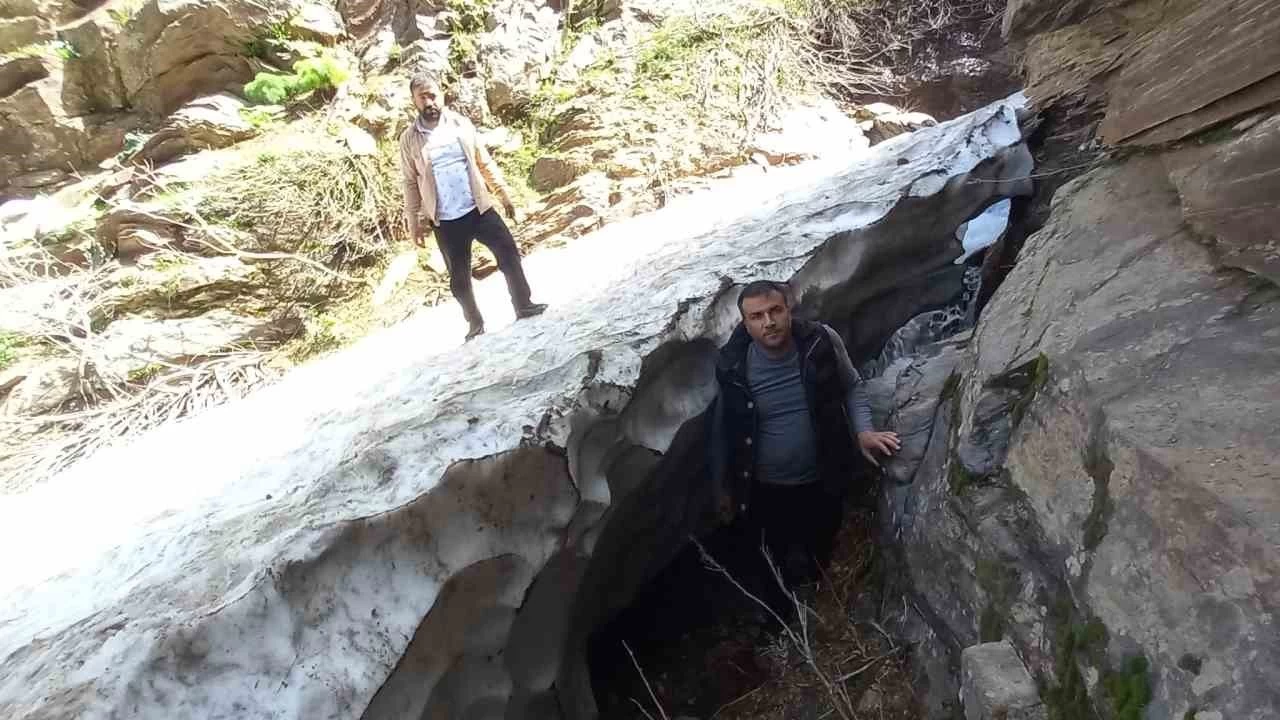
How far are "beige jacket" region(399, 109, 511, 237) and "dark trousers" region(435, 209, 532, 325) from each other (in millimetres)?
79

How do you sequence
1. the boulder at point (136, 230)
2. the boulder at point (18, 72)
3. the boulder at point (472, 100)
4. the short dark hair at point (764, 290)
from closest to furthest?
the short dark hair at point (764, 290), the boulder at point (136, 230), the boulder at point (472, 100), the boulder at point (18, 72)

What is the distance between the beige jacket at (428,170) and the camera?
163 inches

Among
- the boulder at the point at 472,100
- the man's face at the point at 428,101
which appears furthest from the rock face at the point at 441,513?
the boulder at the point at 472,100

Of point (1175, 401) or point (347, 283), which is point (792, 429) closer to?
point (1175, 401)

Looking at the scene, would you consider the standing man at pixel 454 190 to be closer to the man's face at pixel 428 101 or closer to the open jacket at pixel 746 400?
the man's face at pixel 428 101

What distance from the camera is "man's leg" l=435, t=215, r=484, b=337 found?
4258 mm

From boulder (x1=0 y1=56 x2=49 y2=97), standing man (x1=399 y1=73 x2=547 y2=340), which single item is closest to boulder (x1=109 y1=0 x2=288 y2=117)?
boulder (x1=0 y1=56 x2=49 y2=97)

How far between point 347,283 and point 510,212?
3.65 metres

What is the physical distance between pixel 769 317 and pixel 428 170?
7.34 feet

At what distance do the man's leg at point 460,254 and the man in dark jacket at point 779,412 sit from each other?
1861mm

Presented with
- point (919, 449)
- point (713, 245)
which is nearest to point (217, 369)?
point (713, 245)

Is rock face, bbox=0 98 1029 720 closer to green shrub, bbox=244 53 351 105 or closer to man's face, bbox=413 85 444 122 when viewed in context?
man's face, bbox=413 85 444 122

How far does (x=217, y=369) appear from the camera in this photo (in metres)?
6.82

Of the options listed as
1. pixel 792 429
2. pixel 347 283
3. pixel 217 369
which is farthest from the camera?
pixel 347 283
